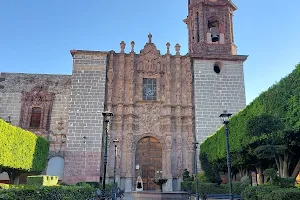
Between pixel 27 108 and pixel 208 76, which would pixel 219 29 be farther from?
pixel 27 108

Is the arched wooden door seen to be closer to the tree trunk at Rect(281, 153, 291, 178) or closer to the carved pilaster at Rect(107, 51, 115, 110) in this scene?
the carved pilaster at Rect(107, 51, 115, 110)

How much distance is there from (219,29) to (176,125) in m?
9.66

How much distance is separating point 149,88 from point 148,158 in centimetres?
558

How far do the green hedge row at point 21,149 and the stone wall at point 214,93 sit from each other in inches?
446

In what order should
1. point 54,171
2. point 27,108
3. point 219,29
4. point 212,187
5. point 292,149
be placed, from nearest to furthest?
point 292,149 → point 212,187 → point 54,171 → point 27,108 → point 219,29

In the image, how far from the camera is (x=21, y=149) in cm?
1761

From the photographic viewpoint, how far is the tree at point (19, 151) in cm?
1573

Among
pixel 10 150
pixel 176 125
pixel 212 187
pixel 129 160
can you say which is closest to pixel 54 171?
pixel 129 160

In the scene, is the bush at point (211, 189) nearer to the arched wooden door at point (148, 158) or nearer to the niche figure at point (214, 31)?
the arched wooden door at point (148, 158)

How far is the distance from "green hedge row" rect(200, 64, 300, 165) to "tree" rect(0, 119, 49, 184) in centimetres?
1149

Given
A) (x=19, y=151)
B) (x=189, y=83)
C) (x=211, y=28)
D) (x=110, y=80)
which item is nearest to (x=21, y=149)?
(x=19, y=151)

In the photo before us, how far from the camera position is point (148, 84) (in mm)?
25297

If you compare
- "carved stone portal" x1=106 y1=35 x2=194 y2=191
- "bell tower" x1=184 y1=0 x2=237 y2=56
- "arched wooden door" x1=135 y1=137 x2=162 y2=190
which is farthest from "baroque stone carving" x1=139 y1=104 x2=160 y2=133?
"bell tower" x1=184 y1=0 x2=237 y2=56

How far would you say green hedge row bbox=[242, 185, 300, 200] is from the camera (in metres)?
7.13
